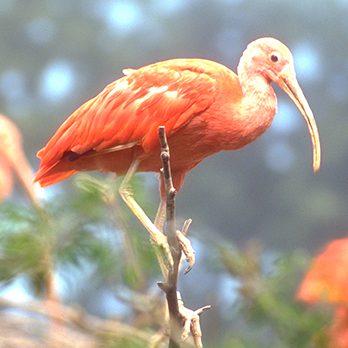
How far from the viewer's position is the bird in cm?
98

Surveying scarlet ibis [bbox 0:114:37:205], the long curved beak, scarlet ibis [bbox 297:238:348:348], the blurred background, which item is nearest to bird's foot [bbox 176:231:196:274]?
→ the long curved beak

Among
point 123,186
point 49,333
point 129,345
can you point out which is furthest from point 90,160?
point 49,333

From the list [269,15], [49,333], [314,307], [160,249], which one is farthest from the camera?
[269,15]

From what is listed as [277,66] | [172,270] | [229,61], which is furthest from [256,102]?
[229,61]

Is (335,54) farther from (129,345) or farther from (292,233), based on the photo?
(129,345)

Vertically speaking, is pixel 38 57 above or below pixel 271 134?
above

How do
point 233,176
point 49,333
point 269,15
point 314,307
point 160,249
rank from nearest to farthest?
point 160,249 < point 49,333 < point 314,307 < point 269,15 < point 233,176

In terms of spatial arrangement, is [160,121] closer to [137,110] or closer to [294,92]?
[137,110]

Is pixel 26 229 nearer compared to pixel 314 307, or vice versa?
pixel 26 229

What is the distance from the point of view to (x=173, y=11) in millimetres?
5789

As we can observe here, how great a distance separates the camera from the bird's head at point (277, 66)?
93cm

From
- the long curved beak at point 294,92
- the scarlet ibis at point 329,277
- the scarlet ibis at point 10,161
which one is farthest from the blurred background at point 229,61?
the long curved beak at point 294,92

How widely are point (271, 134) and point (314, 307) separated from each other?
387 centimetres

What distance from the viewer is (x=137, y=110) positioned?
107cm
